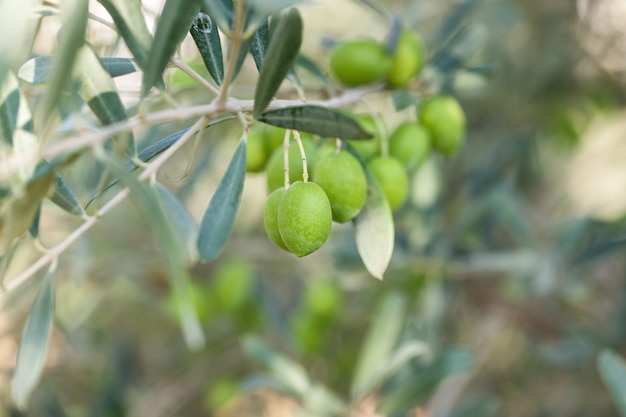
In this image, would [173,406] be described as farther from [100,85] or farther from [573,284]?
[100,85]

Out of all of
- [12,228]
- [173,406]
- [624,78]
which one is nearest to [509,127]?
[624,78]

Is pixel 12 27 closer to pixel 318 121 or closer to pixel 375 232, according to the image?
pixel 318 121

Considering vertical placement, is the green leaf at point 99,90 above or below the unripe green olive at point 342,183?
above

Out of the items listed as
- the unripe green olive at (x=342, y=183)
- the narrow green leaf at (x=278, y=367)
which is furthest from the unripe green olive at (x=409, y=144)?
the narrow green leaf at (x=278, y=367)

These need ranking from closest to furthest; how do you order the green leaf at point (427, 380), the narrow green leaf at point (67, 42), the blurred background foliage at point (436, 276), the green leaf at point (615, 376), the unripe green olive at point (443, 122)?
the narrow green leaf at point (67, 42) < the green leaf at point (615, 376) < the unripe green olive at point (443, 122) < the green leaf at point (427, 380) < the blurred background foliage at point (436, 276)

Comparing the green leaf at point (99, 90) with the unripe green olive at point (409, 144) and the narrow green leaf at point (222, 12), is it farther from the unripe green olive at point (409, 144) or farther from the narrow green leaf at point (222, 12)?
the unripe green olive at point (409, 144)
